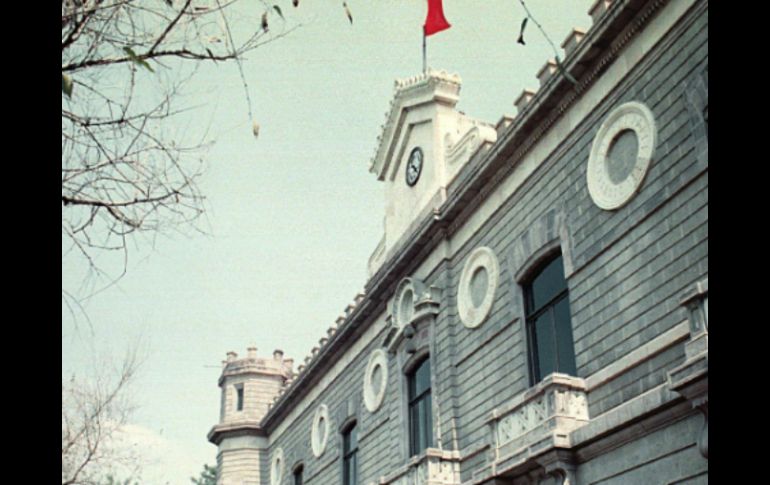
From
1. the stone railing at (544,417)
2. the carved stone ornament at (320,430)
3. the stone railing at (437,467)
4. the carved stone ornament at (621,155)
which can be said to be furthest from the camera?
the carved stone ornament at (320,430)

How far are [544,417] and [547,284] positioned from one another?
114 inches

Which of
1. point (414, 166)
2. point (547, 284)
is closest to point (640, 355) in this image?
point (547, 284)

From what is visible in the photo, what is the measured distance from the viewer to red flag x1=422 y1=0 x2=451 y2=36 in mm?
4570

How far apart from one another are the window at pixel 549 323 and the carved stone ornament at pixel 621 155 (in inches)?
78.6

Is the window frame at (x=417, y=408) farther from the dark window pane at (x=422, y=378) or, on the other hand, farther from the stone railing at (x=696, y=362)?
the stone railing at (x=696, y=362)

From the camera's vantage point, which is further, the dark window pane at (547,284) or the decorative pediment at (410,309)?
the decorative pediment at (410,309)

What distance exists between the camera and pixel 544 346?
15086 mm

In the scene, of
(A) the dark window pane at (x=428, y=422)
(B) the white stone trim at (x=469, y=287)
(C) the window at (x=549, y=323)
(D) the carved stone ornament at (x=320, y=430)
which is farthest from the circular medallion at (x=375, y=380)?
(C) the window at (x=549, y=323)

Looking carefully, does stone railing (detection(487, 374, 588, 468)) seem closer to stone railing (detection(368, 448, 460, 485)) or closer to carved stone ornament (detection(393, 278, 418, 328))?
stone railing (detection(368, 448, 460, 485))

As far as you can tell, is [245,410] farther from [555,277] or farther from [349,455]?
[555,277]

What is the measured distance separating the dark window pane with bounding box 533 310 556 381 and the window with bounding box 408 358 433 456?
464cm

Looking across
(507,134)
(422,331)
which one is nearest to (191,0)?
(507,134)

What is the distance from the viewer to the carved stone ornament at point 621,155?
12703 millimetres
